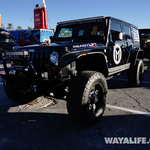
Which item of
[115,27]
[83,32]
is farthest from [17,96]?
[115,27]

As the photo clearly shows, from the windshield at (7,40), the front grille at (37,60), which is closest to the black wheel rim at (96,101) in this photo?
the front grille at (37,60)

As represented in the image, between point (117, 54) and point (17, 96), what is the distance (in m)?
2.52

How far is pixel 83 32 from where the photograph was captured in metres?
3.72

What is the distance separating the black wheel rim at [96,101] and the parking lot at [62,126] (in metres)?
0.21

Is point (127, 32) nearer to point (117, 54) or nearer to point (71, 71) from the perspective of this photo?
point (117, 54)

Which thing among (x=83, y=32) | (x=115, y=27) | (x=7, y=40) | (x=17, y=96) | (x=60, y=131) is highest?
(x=7, y=40)

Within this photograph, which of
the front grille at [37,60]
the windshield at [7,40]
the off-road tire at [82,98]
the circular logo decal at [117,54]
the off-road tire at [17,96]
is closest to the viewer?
the off-road tire at [82,98]

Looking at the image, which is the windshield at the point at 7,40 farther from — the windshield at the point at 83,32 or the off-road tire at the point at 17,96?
the off-road tire at the point at 17,96

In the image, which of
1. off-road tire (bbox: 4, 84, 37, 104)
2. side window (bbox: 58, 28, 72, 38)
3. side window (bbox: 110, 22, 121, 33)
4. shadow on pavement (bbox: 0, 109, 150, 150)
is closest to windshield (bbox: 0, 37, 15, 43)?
side window (bbox: 58, 28, 72, 38)

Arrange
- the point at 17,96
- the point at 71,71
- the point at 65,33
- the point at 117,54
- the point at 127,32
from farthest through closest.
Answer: the point at 127,32 < the point at 65,33 < the point at 117,54 < the point at 17,96 < the point at 71,71

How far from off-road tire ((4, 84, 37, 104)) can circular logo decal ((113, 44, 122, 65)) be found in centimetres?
214

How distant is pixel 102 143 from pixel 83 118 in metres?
0.45

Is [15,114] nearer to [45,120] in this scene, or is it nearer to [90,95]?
[45,120]

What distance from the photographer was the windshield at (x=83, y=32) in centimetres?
355
